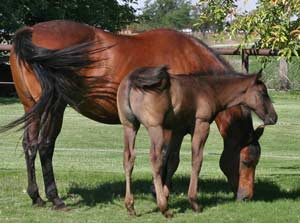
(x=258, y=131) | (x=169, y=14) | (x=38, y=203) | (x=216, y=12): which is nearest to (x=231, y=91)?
(x=258, y=131)

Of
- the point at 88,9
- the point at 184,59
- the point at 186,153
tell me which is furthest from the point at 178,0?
the point at 184,59

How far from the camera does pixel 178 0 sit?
3511 inches

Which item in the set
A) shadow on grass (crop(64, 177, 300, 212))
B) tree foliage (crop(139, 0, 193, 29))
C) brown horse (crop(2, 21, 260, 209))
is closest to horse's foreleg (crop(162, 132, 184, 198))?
brown horse (crop(2, 21, 260, 209))

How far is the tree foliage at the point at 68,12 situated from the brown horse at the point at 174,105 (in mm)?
23677

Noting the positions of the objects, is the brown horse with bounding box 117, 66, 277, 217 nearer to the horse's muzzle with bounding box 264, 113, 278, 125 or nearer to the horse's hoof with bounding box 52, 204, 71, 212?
the horse's muzzle with bounding box 264, 113, 278, 125

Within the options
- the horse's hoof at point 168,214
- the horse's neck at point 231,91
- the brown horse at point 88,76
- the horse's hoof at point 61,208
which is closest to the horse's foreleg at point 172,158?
the brown horse at point 88,76

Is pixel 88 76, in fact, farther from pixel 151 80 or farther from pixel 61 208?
pixel 61 208

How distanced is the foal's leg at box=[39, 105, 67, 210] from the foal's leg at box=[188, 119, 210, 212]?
A: 1.46 m

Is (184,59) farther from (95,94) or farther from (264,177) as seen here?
(264,177)

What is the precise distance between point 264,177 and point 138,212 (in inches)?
147

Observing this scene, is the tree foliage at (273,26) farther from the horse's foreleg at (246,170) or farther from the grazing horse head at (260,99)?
the horse's foreleg at (246,170)

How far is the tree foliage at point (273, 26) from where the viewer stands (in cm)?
840

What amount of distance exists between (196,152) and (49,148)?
174cm

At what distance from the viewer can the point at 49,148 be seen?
320 inches
